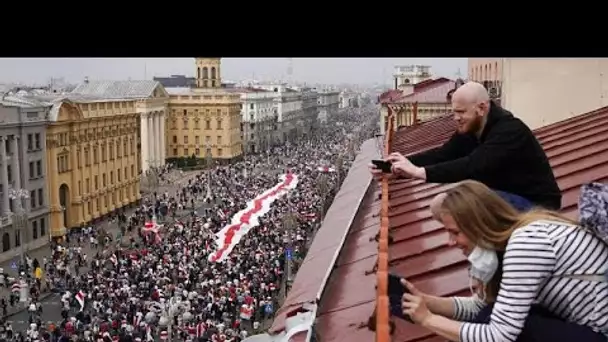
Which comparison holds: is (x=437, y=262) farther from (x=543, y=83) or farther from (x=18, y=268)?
(x=18, y=268)

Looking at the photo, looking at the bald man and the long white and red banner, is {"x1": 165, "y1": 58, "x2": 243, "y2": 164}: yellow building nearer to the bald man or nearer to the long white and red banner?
the long white and red banner

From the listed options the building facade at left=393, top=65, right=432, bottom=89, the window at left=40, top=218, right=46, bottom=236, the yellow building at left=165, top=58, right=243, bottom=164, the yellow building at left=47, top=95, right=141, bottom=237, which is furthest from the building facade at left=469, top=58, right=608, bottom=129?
the yellow building at left=165, top=58, right=243, bottom=164

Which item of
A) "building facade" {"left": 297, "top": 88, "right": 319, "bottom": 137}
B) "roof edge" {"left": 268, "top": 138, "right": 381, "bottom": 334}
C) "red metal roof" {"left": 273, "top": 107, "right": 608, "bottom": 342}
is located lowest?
"building facade" {"left": 297, "top": 88, "right": 319, "bottom": 137}

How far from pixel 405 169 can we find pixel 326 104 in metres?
124

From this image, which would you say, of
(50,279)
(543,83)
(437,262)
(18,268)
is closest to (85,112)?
(18,268)

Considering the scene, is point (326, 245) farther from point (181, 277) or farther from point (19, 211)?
point (19, 211)

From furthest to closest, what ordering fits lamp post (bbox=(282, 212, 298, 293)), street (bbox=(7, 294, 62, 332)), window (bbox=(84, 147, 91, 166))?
window (bbox=(84, 147, 91, 166)) → lamp post (bbox=(282, 212, 298, 293)) → street (bbox=(7, 294, 62, 332))

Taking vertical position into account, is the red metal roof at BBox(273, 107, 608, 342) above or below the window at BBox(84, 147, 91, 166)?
above

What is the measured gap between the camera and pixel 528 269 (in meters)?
2.00

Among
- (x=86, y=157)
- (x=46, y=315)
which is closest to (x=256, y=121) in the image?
(x=86, y=157)

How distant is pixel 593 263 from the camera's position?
2.04 m

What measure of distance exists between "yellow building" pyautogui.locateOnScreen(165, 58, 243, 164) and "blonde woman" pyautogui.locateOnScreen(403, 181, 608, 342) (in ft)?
188

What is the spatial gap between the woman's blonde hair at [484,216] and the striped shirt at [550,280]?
0.26 ft

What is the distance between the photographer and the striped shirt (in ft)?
6.58
